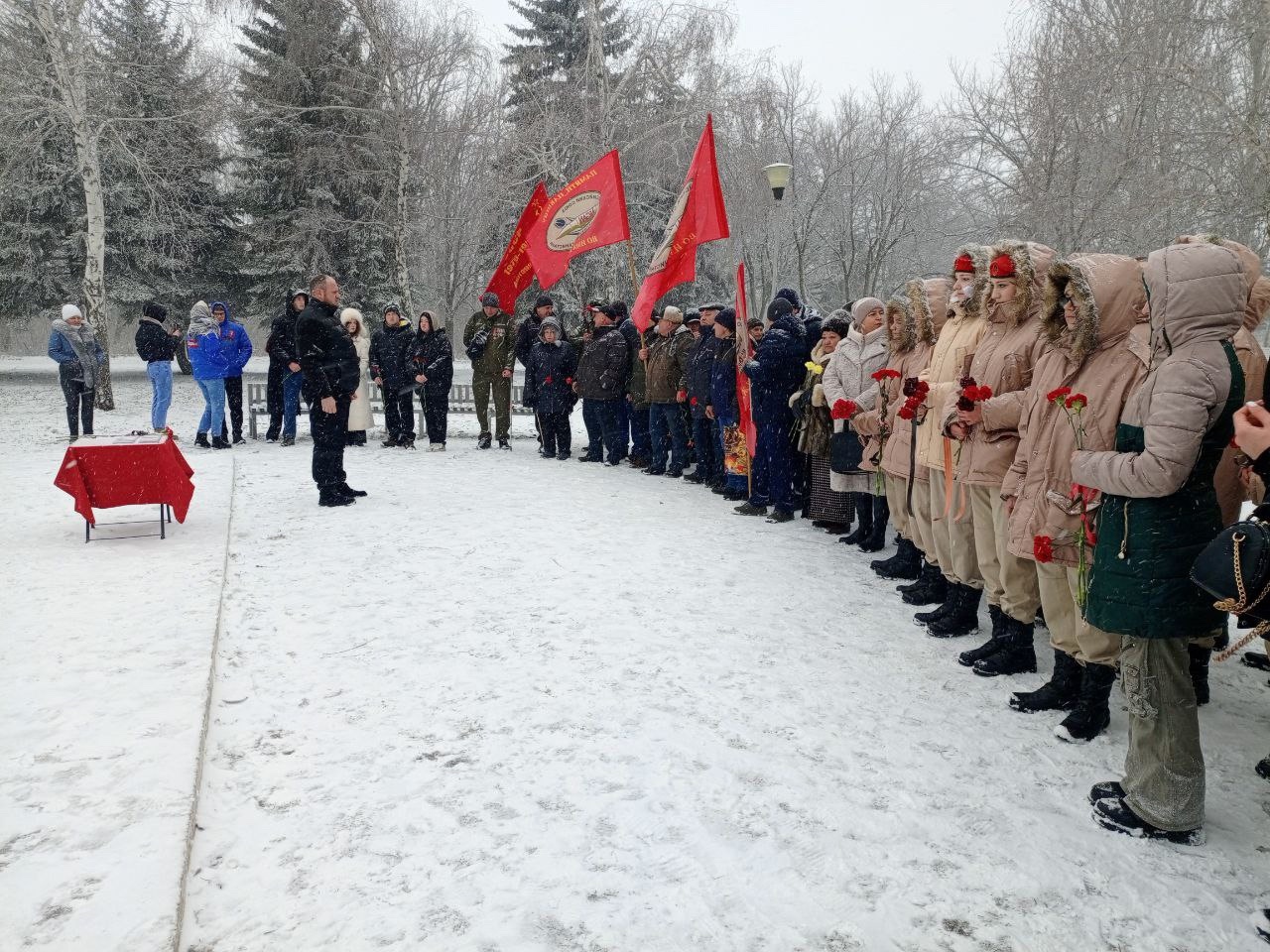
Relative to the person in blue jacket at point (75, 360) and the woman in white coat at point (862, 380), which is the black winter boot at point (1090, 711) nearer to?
the woman in white coat at point (862, 380)

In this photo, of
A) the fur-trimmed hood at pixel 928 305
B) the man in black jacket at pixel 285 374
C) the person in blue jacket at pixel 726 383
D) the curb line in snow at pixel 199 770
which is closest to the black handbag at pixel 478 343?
the man in black jacket at pixel 285 374

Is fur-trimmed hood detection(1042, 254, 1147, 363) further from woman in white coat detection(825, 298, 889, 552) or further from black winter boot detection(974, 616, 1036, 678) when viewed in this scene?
woman in white coat detection(825, 298, 889, 552)

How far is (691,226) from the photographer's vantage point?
29.6 ft

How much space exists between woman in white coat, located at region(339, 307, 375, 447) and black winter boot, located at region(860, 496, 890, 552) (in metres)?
7.63

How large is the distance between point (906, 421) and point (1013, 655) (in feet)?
5.86

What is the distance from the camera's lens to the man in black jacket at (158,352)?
475 inches

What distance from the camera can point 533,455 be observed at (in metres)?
12.4

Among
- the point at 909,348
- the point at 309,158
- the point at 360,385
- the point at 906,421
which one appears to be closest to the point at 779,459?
the point at 909,348

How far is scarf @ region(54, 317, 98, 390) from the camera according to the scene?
11.8 meters

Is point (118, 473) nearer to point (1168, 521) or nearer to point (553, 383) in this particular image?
point (553, 383)

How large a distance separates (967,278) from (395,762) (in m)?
4.03

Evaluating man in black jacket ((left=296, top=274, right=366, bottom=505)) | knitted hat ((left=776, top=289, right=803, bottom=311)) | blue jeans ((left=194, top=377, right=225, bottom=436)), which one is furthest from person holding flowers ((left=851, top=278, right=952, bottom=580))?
blue jeans ((left=194, top=377, right=225, bottom=436))

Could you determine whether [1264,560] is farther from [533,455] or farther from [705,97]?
[705,97]

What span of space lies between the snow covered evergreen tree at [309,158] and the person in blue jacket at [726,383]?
52.4 ft
